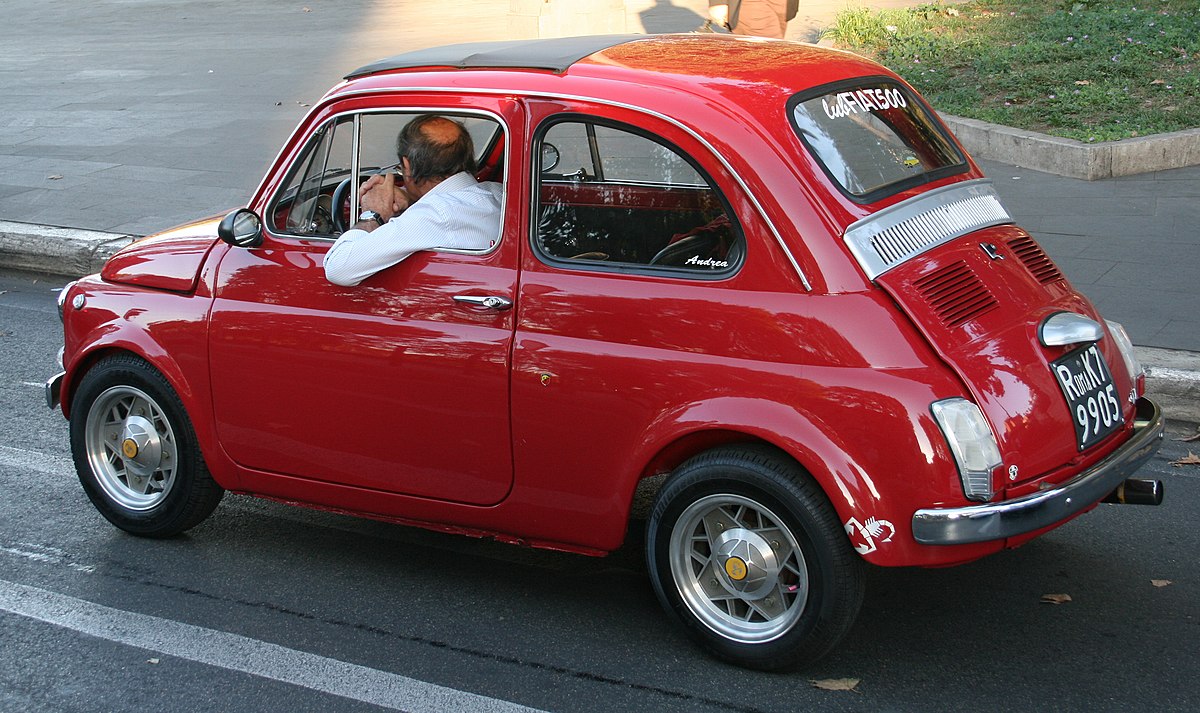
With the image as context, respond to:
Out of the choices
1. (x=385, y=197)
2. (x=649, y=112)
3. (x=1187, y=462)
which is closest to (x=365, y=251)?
(x=385, y=197)

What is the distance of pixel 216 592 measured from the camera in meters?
4.70

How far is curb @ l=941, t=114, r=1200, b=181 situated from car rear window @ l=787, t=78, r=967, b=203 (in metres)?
5.57

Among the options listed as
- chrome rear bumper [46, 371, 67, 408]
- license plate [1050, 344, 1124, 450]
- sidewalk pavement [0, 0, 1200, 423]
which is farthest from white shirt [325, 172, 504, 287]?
sidewalk pavement [0, 0, 1200, 423]

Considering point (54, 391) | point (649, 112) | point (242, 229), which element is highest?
point (649, 112)

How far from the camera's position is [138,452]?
199 inches

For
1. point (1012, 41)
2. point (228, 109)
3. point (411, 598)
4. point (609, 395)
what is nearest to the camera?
point (609, 395)

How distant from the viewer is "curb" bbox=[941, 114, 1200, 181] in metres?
9.57

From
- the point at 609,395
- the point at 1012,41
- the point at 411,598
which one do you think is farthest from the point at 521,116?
the point at 1012,41

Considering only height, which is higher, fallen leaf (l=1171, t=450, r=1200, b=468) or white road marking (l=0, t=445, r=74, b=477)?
fallen leaf (l=1171, t=450, r=1200, b=468)

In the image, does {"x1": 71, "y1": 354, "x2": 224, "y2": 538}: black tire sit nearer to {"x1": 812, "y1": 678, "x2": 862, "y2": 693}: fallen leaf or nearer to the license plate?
{"x1": 812, "y1": 678, "x2": 862, "y2": 693}: fallen leaf

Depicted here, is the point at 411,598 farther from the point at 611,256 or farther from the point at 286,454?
the point at 611,256

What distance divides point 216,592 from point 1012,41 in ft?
36.0

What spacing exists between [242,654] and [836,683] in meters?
1.92

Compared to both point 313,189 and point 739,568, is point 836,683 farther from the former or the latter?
point 313,189
